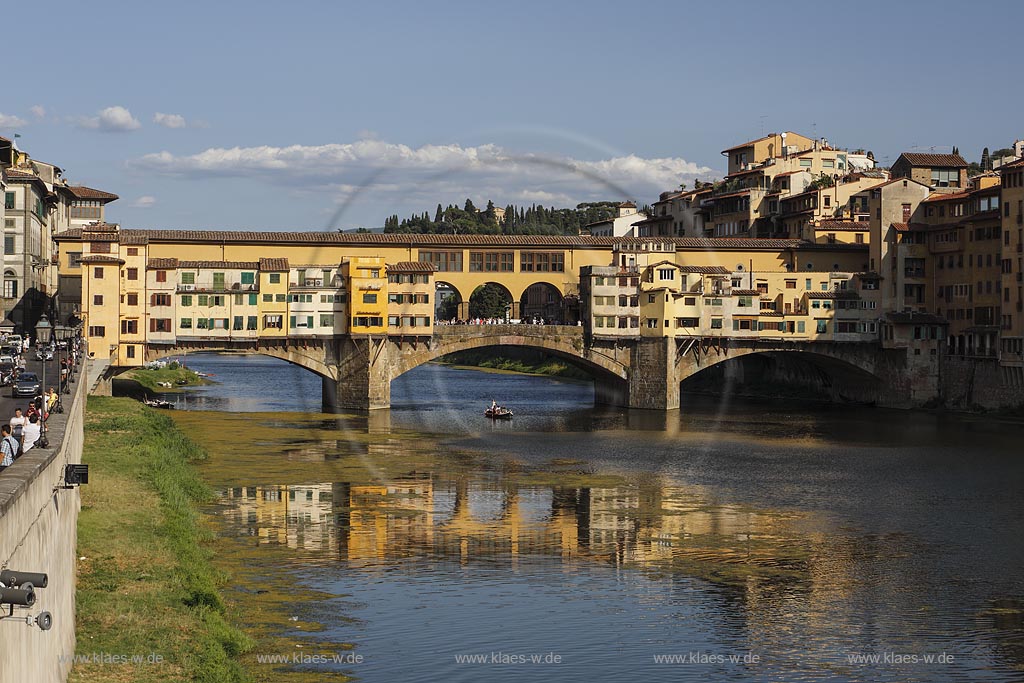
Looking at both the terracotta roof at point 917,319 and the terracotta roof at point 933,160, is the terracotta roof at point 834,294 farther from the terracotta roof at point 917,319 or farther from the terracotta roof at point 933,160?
the terracotta roof at point 933,160

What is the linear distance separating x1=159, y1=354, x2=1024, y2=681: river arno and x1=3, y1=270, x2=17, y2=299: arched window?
17980 mm

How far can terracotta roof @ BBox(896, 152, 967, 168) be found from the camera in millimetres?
114938

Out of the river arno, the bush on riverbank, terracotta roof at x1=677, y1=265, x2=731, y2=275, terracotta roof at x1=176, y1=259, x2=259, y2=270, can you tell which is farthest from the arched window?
terracotta roof at x1=677, y1=265, x2=731, y2=275

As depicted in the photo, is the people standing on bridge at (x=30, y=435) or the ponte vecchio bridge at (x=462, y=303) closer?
the people standing on bridge at (x=30, y=435)

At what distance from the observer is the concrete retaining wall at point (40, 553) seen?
16.1 m

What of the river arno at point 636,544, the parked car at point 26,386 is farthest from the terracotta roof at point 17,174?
the parked car at point 26,386

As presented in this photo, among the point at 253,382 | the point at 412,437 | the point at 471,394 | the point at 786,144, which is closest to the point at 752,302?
the point at 471,394

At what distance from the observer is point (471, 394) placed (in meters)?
114

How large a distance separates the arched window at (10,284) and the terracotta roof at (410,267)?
85.9 ft

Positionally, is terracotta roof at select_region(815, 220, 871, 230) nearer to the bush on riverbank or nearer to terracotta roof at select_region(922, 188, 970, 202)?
terracotta roof at select_region(922, 188, 970, 202)

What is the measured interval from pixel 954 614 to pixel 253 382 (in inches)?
4027

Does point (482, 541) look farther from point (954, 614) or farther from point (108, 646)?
point (108, 646)

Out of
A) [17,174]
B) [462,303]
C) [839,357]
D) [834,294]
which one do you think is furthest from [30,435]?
[839,357]

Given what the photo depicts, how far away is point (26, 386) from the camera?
4675cm
